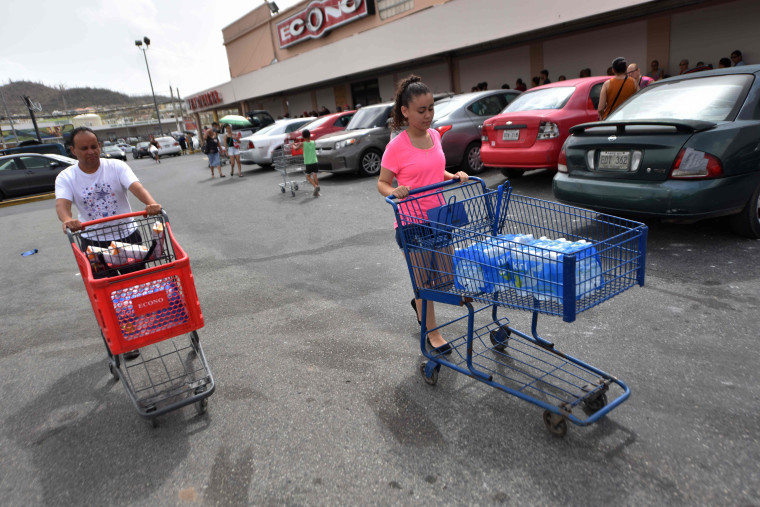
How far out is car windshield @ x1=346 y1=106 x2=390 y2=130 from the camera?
11.9m

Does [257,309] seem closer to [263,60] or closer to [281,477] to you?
[281,477]

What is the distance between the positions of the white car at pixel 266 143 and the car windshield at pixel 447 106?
647 cm

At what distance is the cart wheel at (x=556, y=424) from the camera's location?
2.41 m

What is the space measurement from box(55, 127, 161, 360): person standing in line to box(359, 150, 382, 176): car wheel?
8176 millimetres

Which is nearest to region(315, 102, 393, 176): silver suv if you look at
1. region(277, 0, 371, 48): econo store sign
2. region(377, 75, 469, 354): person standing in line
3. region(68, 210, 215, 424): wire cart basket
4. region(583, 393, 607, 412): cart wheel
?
region(68, 210, 215, 424): wire cart basket

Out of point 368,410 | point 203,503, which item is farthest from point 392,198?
point 203,503

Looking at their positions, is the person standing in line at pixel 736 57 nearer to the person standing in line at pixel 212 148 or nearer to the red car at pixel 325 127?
the red car at pixel 325 127

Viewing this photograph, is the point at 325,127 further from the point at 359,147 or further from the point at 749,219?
the point at 749,219

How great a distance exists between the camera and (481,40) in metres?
16.0

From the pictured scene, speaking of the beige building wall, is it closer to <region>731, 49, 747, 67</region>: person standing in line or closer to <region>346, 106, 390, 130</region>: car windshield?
<region>731, 49, 747, 67</region>: person standing in line

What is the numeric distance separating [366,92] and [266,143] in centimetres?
1274

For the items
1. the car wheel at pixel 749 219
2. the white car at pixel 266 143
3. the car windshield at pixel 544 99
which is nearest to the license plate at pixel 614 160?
the car wheel at pixel 749 219

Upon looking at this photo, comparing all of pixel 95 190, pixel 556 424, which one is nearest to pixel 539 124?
pixel 556 424

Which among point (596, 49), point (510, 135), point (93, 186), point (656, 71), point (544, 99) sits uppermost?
point (596, 49)
